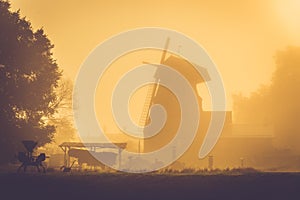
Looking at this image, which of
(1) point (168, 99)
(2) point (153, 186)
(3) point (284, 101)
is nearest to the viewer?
(2) point (153, 186)

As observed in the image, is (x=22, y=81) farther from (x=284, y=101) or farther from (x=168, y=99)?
(x=284, y=101)

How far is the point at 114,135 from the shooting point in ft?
575

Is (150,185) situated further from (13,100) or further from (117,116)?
(117,116)

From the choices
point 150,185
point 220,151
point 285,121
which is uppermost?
point 285,121

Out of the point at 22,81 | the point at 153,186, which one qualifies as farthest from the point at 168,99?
the point at 153,186

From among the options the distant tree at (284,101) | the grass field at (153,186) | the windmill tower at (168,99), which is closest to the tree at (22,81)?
the grass field at (153,186)

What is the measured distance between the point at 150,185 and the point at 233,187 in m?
4.81

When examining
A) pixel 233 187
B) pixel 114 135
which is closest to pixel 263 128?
pixel 233 187

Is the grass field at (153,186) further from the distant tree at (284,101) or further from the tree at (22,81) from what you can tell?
the distant tree at (284,101)

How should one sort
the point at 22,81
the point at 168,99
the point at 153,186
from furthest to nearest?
the point at 168,99, the point at 22,81, the point at 153,186

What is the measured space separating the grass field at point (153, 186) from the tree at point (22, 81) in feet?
57.4

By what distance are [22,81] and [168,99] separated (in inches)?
1193

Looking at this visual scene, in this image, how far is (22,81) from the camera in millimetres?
52062

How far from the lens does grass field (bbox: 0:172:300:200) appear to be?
30.6 m
